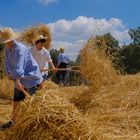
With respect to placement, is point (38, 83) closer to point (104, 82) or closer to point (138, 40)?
point (104, 82)

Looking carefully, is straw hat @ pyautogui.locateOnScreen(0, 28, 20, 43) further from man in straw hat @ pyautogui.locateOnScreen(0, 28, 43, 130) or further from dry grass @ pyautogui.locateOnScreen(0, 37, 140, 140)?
dry grass @ pyautogui.locateOnScreen(0, 37, 140, 140)

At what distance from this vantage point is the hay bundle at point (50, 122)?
516 cm

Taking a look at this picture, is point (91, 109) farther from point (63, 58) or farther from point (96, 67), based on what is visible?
point (63, 58)

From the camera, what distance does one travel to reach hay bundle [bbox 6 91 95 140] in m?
5.16

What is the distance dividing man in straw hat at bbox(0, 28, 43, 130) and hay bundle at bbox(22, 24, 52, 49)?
7.06 metres

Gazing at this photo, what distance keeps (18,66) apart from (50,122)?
147 cm

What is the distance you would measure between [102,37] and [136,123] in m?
3.87

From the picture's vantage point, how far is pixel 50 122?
5.22m

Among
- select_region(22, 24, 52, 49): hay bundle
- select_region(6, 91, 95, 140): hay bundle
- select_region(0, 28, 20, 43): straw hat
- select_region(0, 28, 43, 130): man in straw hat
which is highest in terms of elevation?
select_region(22, 24, 52, 49): hay bundle

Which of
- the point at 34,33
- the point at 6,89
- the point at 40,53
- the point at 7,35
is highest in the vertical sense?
the point at 34,33

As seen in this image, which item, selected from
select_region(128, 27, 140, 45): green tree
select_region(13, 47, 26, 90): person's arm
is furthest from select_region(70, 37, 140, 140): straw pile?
select_region(128, 27, 140, 45): green tree

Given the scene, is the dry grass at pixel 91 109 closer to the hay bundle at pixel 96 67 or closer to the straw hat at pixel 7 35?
the hay bundle at pixel 96 67

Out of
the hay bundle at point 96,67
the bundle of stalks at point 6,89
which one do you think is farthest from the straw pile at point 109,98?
the bundle of stalks at point 6,89

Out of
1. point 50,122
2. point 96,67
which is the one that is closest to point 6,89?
point 96,67
